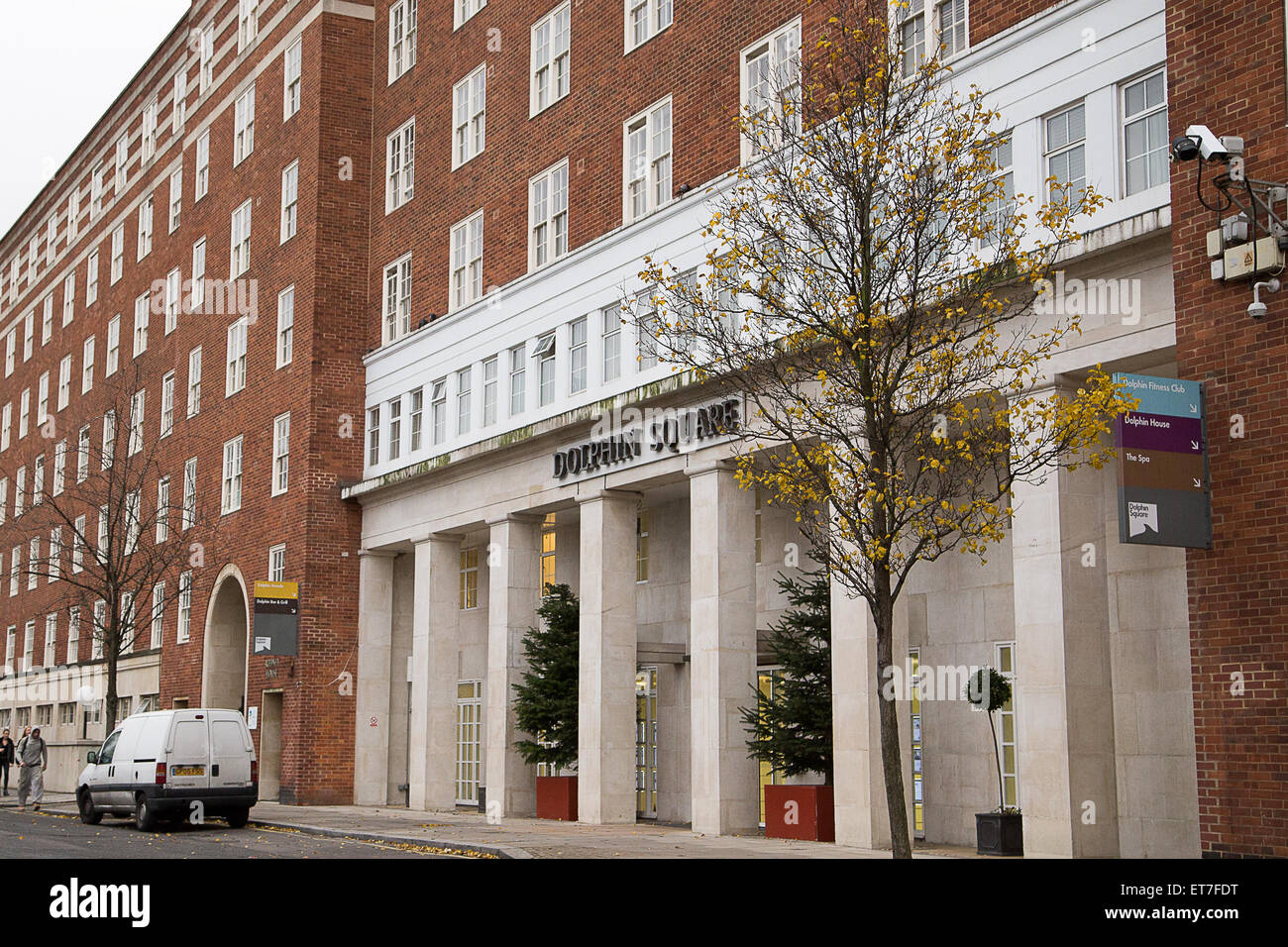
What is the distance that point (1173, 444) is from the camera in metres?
14.9

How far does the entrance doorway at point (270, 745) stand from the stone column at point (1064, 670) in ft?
77.1

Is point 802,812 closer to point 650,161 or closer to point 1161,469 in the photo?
point 1161,469

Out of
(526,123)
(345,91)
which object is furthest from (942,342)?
(345,91)

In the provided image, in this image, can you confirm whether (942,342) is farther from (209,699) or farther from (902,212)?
(209,699)

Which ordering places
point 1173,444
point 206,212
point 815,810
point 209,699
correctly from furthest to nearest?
point 206,212, point 209,699, point 815,810, point 1173,444

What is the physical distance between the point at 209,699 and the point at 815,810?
2484cm

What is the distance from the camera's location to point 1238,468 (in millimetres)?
14891

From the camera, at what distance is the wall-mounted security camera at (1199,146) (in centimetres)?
1423

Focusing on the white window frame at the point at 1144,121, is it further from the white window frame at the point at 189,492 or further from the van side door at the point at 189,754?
the white window frame at the point at 189,492

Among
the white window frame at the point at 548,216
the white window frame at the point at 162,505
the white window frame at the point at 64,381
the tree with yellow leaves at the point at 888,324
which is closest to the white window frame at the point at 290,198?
the white window frame at the point at 548,216

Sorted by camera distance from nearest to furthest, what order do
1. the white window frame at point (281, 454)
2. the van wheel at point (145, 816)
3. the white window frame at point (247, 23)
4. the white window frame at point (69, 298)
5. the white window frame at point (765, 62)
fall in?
the white window frame at point (765, 62)
the van wheel at point (145, 816)
the white window frame at point (281, 454)
the white window frame at point (247, 23)
the white window frame at point (69, 298)

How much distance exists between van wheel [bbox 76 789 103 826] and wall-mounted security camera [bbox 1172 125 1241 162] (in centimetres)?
2326

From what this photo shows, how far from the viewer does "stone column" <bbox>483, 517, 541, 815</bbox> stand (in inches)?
1193

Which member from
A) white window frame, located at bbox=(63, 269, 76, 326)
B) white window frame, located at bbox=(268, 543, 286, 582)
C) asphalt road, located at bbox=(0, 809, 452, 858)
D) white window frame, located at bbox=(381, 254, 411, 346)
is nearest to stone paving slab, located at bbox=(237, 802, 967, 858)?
asphalt road, located at bbox=(0, 809, 452, 858)
